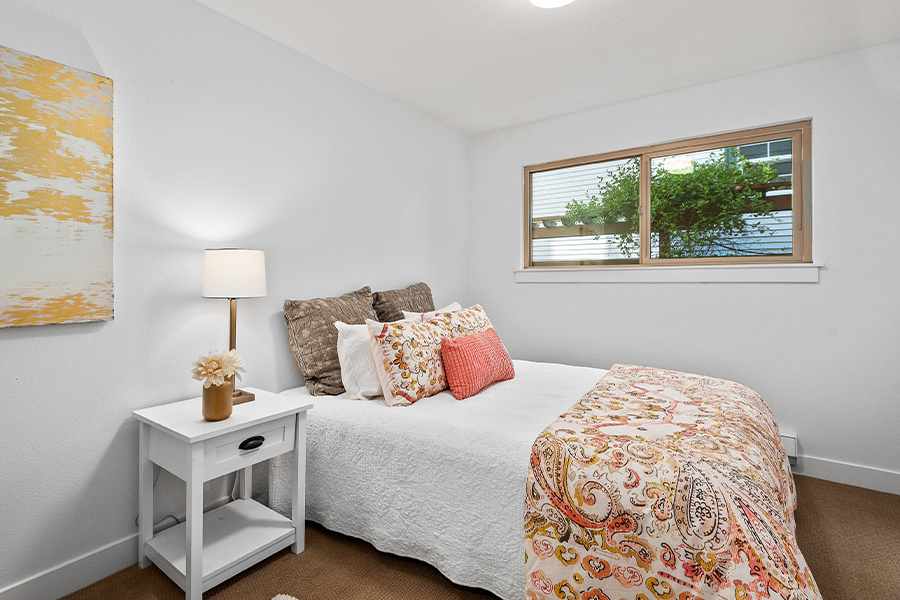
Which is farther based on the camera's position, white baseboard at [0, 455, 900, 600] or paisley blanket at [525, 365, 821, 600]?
white baseboard at [0, 455, 900, 600]

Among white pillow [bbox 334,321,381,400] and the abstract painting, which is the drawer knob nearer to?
white pillow [bbox 334,321,381,400]

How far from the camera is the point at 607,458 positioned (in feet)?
4.61

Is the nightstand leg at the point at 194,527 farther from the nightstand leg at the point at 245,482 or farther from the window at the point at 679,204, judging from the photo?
the window at the point at 679,204

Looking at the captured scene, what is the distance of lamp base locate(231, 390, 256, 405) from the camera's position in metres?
1.96

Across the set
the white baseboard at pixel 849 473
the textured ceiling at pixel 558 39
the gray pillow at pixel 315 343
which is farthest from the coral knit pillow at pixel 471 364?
the white baseboard at pixel 849 473

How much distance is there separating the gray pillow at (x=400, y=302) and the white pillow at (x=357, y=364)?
19.8 inches

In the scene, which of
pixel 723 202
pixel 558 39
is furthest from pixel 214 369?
pixel 723 202

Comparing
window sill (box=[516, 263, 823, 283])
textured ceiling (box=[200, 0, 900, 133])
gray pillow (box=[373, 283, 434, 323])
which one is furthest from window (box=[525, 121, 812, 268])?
gray pillow (box=[373, 283, 434, 323])

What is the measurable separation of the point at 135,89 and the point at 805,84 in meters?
3.49

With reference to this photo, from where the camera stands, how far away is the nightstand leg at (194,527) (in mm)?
1559

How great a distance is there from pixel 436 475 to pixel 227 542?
0.90 meters

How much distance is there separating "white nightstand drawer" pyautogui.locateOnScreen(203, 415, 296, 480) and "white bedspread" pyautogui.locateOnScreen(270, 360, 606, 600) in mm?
198

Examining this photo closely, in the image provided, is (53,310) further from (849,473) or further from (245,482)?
(849,473)

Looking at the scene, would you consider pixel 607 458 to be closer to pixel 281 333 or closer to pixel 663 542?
pixel 663 542
